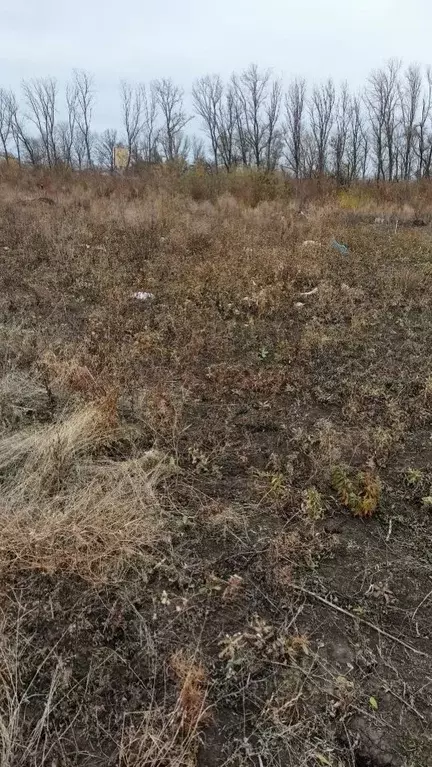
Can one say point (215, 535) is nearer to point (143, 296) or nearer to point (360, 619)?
point (360, 619)

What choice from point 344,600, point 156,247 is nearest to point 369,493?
point 344,600

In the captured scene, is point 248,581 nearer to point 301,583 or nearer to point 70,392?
point 301,583

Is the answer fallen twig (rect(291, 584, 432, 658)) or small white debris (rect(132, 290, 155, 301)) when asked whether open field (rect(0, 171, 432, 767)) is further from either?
small white debris (rect(132, 290, 155, 301))

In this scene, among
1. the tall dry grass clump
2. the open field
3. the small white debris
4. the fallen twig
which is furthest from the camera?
the small white debris

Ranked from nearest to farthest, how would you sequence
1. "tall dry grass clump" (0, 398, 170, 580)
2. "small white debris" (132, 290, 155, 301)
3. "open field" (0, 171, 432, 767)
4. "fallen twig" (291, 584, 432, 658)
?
"open field" (0, 171, 432, 767)
"fallen twig" (291, 584, 432, 658)
"tall dry grass clump" (0, 398, 170, 580)
"small white debris" (132, 290, 155, 301)

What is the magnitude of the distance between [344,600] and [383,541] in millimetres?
444

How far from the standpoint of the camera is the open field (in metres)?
1.58

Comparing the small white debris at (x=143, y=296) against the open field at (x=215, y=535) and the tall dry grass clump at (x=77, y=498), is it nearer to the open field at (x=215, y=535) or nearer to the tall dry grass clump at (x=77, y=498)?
the open field at (x=215, y=535)

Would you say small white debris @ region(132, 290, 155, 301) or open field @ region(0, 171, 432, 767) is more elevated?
small white debris @ region(132, 290, 155, 301)

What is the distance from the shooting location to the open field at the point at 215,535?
62.4 inches

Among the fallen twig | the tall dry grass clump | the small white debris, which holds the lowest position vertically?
the fallen twig

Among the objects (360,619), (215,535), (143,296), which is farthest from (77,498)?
(143,296)

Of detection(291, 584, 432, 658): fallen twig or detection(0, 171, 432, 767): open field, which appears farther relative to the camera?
detection(291, 584, 432, 658): fallen twig

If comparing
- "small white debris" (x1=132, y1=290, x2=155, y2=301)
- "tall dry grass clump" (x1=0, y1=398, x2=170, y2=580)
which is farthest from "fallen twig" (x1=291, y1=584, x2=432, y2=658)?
"small white debris" (x1=132, y1=290, x2=155, y2=301)
